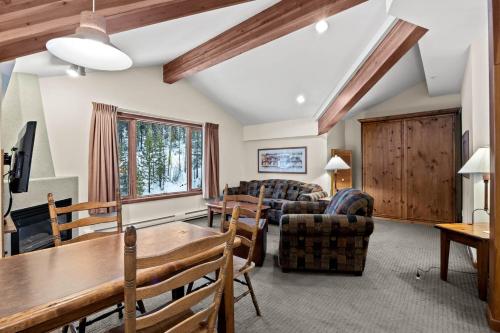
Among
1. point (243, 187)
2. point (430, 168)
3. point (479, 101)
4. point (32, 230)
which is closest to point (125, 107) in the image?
point (32, 230)

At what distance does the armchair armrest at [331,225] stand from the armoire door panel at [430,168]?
2915 mm

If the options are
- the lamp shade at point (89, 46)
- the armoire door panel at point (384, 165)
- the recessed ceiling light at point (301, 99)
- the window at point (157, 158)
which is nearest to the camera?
the lamp shade at point (89, 46)

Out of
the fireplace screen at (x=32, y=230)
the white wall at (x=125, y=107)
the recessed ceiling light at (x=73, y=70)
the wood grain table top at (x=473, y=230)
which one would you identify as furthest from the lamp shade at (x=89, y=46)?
the wood grain table top at (x=473, y=230)

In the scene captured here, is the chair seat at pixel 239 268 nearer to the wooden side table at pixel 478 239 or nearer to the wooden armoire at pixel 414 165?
the wooden side table at pixel 478 239

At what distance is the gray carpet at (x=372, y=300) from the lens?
1.95m

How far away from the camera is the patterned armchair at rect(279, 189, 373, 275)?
271cm

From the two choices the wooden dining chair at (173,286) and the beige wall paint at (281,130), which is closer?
the wooden dining chair at (173,286)

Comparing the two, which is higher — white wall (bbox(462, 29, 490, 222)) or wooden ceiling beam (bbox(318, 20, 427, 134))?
wooden ceiling beam (bbox(318, 20, 427, 134))

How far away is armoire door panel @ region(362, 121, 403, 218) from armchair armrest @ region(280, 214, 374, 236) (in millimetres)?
2925

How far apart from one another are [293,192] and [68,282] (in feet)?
15.1

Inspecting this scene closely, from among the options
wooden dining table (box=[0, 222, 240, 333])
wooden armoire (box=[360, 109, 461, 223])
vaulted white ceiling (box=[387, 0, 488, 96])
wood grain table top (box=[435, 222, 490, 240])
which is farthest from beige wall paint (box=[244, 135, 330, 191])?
wooden dining table (box=[0, 222, 240, 333])

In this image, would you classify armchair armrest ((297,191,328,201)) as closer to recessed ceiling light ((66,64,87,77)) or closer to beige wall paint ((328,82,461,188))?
beige wall paint ((328,82,461,188))

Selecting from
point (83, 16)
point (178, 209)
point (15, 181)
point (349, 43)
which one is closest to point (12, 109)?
point (15, 181)

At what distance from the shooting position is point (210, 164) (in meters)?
5.68
